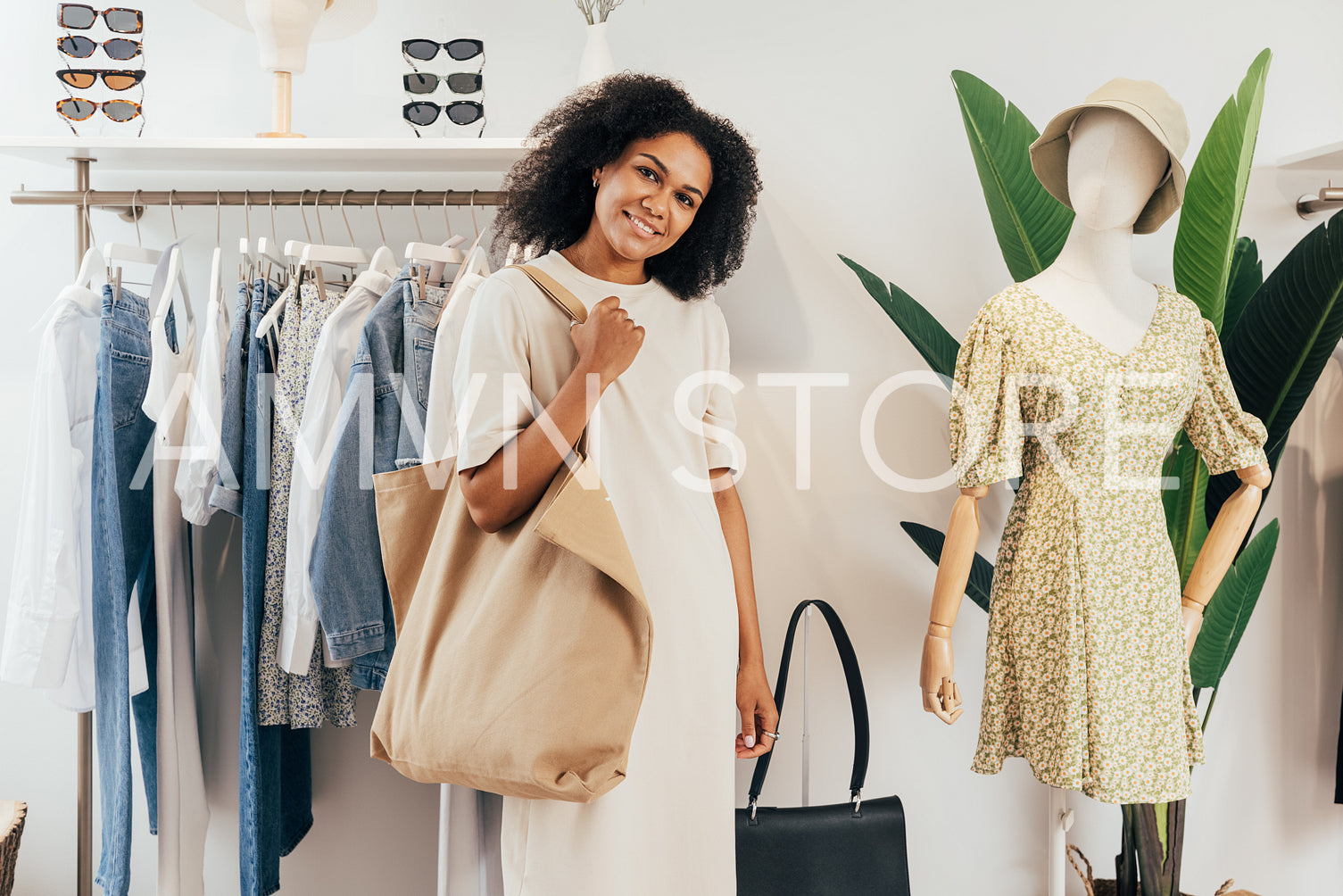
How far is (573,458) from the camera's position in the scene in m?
1.04

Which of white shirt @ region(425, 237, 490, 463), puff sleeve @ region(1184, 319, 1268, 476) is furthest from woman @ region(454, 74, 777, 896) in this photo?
puff sleeve @ region(1184, 319, 1268, 476)

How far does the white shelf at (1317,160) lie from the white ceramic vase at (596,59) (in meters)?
1.34

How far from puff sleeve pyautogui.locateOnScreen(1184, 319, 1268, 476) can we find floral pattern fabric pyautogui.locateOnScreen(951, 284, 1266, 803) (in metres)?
0.02

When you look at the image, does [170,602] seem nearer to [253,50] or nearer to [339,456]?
[339,456]

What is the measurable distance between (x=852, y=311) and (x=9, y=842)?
5.94 feet

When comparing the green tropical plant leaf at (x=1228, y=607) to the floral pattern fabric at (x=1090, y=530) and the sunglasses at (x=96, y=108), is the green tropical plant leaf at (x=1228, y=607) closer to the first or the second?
the floral pattern fabric at (x=1090, y=530)

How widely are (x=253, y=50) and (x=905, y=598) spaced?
1758 millimetres

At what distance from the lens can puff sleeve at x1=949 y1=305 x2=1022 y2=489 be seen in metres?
1.25

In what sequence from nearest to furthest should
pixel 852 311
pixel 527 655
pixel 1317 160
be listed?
1. pixel 527 655
2. pixel 1317 160
3. pixel 852 311

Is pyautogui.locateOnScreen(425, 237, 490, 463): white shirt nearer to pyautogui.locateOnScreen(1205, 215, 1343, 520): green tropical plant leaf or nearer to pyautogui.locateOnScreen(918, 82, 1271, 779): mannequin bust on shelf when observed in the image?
pyautogui.locateOnScreen(918, 82, 1271, 779): mannequin bust on shelf

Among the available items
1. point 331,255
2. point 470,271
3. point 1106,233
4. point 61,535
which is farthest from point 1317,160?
point 61,535

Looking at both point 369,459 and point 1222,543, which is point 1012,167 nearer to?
point 1222,543

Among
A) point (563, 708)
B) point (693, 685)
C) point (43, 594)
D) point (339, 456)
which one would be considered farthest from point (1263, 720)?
point (43, 594)

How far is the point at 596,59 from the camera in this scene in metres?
1.51
